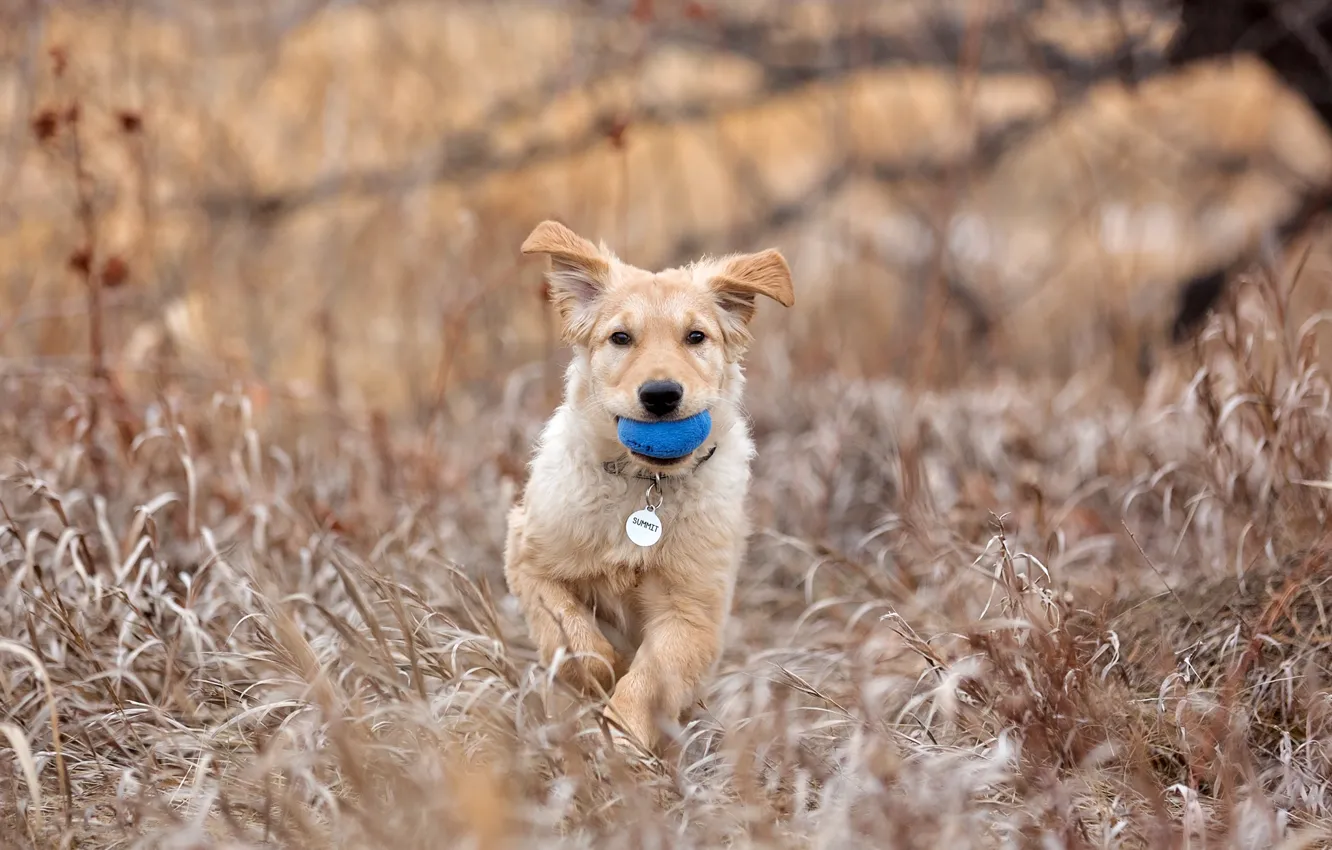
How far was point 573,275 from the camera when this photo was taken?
340cm

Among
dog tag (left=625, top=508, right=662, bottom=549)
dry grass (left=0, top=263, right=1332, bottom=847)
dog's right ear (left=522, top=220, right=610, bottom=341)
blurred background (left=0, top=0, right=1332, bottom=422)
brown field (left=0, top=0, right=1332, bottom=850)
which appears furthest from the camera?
blurred background (left=0, top=0, right=1332, bottom=422)

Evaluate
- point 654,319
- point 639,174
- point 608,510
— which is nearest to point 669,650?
point 608,510

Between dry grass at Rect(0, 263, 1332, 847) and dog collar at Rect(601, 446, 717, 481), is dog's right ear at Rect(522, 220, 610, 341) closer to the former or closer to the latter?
dog collar at Rect(601, 446, 717, 481)

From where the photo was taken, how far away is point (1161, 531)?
4340 mm

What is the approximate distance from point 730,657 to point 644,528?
3.43 feet

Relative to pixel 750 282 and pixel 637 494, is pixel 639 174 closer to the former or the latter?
pixel 750 282

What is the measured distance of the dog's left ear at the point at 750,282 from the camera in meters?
3.25

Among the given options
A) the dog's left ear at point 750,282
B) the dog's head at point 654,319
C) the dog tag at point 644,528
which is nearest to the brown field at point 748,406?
the dog tag at point 644,528

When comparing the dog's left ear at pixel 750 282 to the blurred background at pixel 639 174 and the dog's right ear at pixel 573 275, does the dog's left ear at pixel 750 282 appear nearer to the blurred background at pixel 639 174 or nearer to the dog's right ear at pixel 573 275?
the dog's right ear at pixel 573 275

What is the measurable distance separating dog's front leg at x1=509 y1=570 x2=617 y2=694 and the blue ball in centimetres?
46

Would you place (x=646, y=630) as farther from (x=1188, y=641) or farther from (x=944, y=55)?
(x=944, y=55)

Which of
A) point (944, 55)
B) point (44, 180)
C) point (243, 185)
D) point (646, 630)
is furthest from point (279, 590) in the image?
point (944, 55)

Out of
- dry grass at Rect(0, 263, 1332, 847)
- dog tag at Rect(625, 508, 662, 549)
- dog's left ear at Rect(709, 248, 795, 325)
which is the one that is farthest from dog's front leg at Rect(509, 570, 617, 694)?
dog's left ear at Rect(709, 248, 795, 325)

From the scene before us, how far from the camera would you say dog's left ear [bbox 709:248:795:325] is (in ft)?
10.6
